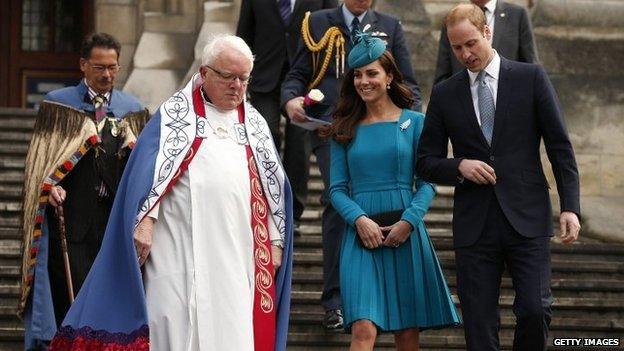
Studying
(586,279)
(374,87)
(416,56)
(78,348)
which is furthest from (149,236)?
(416,56)

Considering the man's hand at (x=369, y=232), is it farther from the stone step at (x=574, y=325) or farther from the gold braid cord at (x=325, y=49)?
the stone step at (x=574, y=325)

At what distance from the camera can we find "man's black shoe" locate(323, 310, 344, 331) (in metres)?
11.0

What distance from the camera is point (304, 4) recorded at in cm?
1266

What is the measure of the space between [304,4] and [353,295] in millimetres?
3770

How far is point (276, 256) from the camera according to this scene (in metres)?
9.12

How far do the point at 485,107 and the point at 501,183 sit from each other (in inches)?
15.3

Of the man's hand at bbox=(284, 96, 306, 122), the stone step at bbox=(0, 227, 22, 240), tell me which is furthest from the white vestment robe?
the stone step at bbox=(0, 227, 22, 240)

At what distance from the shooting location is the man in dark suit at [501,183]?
9109mm

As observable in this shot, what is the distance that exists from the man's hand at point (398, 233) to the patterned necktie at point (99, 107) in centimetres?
200

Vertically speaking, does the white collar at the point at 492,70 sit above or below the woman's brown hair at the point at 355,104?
above

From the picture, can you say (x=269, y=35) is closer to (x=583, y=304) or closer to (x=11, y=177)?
(x=11, y=177)

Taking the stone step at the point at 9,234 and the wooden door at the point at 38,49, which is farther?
the wooden door at the point at 38,49

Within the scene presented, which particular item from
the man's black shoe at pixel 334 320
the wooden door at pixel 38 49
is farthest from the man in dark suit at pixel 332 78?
the wooden door at pixel 38 49

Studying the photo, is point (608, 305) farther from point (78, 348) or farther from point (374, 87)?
point (78, 348)
